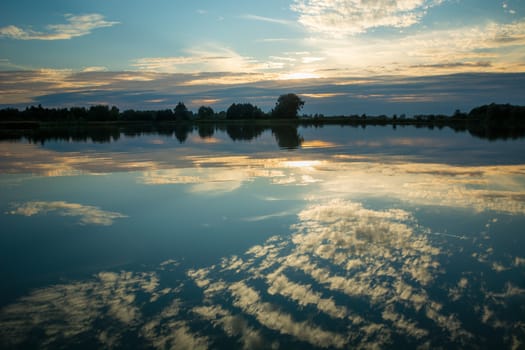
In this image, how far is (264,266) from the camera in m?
6.07

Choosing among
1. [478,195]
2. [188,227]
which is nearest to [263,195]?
[188,227]

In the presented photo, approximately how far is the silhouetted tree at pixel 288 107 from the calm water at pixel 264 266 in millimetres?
108166

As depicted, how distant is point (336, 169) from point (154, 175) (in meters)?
7.36

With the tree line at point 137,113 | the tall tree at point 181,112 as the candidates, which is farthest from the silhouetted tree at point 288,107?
the tall tree at point 181,112

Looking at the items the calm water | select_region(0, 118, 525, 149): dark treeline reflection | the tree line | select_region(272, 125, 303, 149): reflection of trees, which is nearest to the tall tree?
the tree line

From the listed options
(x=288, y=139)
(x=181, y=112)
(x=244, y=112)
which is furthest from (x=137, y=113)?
(x=288, y=139)

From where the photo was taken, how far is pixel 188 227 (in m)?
8.30

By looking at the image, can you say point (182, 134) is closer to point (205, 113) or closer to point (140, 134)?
point (140, 134)

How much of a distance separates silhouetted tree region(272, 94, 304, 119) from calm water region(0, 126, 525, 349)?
108 m

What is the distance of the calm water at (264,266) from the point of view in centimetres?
432

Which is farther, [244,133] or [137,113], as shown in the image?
[137,113]

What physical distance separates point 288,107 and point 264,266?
116 m

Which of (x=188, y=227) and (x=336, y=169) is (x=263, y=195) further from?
(x=336, y=169)

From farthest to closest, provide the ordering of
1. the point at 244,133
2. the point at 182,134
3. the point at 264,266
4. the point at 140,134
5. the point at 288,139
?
the point at 140,134 < the point at 182,134 < the point at 244,133 < the point at 288,139 < the point at 264,266
